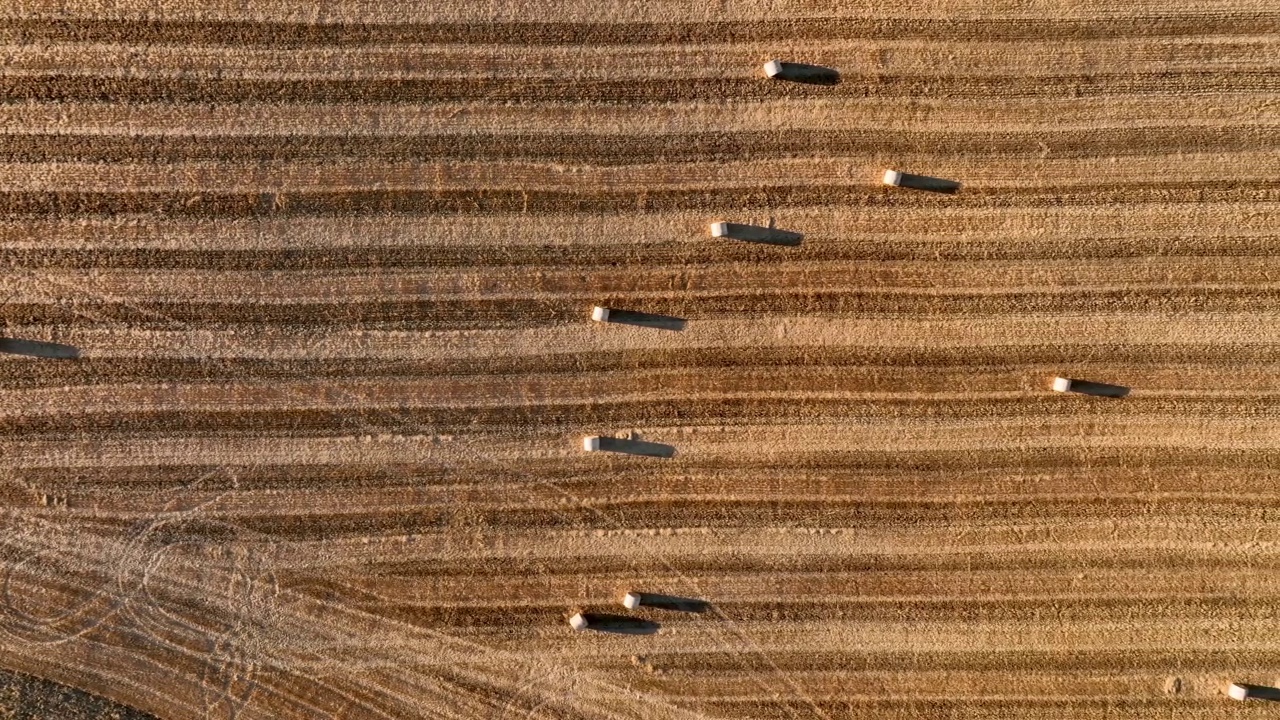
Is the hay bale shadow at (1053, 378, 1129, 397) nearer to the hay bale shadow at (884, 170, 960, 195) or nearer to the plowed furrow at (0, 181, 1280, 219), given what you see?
the plowed furrow at (0, 181, 1280, 219)

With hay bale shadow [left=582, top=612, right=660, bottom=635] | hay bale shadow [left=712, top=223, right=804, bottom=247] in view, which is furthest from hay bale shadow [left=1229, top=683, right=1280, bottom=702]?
hay bale shadow [left=712, top=223, right=804, bottom=247]

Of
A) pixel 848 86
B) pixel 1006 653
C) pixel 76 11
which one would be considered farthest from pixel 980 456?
pixel 76 11

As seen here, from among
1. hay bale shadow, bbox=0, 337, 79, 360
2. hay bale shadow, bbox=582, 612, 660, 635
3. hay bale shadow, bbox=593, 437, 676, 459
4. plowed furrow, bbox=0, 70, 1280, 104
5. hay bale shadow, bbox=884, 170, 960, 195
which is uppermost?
plowed furrow, bbox=0, 70, 1280, 104

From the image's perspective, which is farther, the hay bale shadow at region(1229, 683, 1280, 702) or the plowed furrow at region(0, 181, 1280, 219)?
the hay bale shadow at region(1229, 683, 1280, 702)

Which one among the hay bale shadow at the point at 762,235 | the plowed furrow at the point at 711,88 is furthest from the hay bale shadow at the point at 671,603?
the plowed furrow at the point at 711,88

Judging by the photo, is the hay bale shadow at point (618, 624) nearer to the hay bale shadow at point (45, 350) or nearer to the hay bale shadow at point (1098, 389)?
the hay bale shadow at point (1098, 389)

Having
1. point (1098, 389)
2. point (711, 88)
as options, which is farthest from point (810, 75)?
point (1098, 389)
